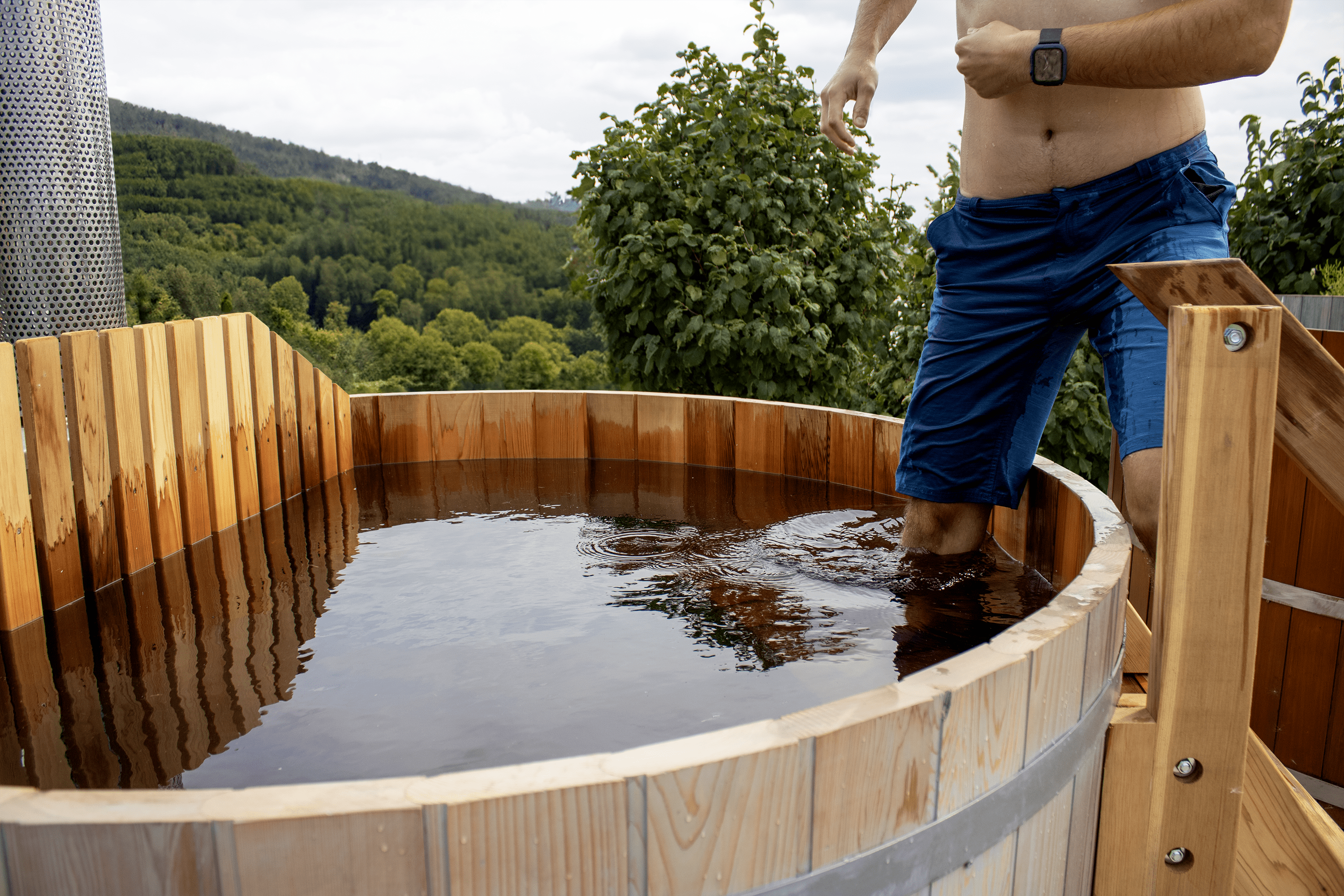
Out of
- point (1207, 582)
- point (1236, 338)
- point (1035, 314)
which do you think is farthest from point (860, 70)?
point (1207, 582)

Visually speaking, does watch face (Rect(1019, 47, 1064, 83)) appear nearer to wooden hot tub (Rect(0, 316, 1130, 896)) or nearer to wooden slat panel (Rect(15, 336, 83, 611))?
wooden hot tub (Rect(0, 316, 1130, 896))

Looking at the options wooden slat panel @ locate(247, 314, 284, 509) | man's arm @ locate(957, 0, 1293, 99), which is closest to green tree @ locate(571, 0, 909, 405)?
wooden slat panel @ locate(247, 314, 284, 509)

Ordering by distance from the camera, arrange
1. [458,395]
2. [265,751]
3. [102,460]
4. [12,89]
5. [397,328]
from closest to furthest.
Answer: [265,751], [102,460], [458,395], [12,89], [397,328]

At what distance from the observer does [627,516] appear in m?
2.13

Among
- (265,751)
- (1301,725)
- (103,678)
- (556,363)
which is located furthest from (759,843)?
(556,363)

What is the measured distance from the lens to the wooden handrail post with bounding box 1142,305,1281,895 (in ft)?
3.44

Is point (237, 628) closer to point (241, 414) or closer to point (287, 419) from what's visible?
point (241, 414)

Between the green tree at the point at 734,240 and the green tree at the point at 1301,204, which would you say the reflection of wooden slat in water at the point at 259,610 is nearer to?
the green tree at the point at 734,240

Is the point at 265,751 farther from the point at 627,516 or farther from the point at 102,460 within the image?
the point at 627,516

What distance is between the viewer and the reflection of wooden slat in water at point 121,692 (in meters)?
1.08

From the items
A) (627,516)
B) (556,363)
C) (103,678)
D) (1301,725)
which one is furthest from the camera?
(556,363)

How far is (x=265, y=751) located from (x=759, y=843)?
0.63 meters

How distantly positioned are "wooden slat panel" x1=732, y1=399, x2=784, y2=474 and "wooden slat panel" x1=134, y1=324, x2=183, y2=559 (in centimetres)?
142

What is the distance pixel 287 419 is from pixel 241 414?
0.20 m
